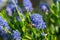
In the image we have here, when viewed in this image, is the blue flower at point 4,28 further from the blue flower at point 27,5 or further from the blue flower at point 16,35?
the blue flower at point 27,5

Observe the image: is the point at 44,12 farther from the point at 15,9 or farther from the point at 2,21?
the point at 2,21

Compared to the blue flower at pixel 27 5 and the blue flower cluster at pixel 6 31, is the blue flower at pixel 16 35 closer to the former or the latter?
the blue flower cluster at pixel 6 31

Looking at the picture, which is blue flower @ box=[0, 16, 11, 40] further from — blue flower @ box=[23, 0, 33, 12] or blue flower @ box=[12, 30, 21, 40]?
blue flower @ box=[23, 0, 33, 12]

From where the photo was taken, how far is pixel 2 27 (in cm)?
76

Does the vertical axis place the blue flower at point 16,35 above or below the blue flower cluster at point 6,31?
below

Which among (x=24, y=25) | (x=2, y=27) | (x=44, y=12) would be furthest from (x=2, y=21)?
(x=44, y=12)

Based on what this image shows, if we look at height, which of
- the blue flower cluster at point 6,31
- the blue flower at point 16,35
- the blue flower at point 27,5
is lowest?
the blue flower at point 16,35

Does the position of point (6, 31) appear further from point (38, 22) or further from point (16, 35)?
point (38, 22)

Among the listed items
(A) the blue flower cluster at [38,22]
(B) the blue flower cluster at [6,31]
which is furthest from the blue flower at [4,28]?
(A) the blue flower cluster at [38,22]

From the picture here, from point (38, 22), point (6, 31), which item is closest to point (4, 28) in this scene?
point (6, 31)

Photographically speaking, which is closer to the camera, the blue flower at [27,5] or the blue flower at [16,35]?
the blue flower at [16,35]

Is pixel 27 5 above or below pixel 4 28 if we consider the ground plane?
above

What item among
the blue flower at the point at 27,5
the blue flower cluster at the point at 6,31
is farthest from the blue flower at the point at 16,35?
the blue flower at the point at 27,5

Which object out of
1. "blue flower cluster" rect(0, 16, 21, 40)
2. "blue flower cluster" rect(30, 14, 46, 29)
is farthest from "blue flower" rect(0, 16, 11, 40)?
"blue flower cluster" rect(30, 14, 46, 29)
